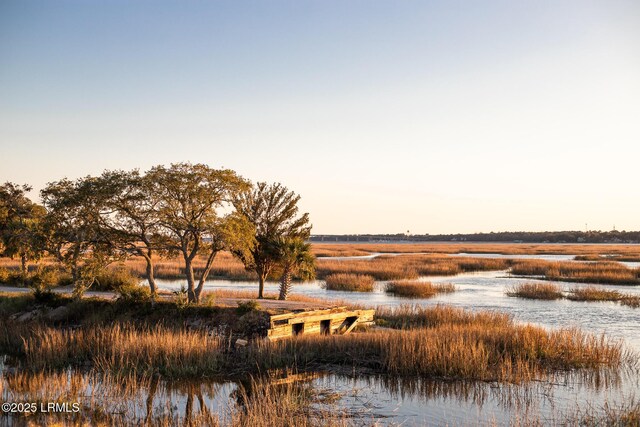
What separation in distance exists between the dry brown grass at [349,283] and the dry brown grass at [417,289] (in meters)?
1.76

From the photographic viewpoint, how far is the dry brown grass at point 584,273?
48.9 metres

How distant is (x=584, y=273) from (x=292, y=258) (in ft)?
119

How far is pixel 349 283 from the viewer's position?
145 ft

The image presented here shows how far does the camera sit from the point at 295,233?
29938mm

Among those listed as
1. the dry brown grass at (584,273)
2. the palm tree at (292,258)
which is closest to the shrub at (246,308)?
the palm tree at (292,258)

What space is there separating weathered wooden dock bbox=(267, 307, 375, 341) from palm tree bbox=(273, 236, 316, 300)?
16.6ft

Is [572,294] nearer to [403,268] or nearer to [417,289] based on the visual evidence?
[417,289]

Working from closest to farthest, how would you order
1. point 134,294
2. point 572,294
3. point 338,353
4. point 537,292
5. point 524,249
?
point 338,353 → point 134,294 → point 537,292 → point 572,294 → point 524,249

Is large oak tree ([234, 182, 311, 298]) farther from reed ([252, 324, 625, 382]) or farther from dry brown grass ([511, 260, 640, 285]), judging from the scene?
dry brown grass ([511, 260, 640, 285])

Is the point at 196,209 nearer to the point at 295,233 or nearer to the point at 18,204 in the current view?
the point at 295,233

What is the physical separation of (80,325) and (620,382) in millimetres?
19634

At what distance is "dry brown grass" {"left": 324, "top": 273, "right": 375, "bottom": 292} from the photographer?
4303 centimetres

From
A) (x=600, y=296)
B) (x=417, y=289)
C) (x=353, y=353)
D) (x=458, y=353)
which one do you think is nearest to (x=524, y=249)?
(x=600, y=296)

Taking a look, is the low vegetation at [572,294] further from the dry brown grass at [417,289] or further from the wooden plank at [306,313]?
the wooden plank at [306,313]
